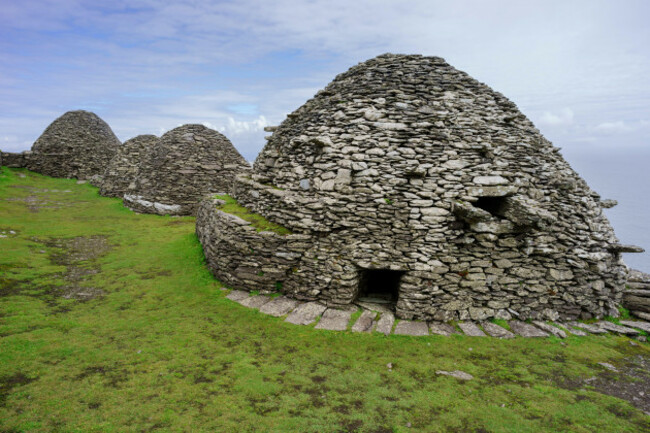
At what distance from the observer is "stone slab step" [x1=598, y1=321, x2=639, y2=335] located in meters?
7.46

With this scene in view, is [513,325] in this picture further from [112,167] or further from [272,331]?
[112,167]

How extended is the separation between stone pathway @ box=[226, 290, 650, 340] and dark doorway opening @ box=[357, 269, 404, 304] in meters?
0.51

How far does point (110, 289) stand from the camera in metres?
8.36

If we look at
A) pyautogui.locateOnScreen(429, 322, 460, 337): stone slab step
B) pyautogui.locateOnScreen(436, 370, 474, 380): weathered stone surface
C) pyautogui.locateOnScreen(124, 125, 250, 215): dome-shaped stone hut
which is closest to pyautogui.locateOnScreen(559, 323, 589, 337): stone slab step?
pyautogui.locateOnScreen(429, 322, 460, 337): stone slab step

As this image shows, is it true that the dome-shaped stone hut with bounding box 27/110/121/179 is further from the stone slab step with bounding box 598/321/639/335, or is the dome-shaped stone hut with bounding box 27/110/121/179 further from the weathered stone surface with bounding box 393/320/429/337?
the stone slab step with bounding box 598/321/639/335

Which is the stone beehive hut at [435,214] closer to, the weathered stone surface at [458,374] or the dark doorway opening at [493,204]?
the dark doorway opening at [493,204]

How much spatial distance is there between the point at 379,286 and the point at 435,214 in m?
3.18

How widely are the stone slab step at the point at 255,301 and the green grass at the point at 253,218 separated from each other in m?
1.75

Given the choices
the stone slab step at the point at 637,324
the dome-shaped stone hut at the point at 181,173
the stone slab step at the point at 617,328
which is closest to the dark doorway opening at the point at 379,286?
the stone slab step at the point at 617,328

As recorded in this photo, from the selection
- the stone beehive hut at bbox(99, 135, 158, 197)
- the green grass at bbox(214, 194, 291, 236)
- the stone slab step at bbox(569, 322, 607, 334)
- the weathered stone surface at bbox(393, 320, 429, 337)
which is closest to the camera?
the weathered stone surface at bbox(393, 320, 429, 337)

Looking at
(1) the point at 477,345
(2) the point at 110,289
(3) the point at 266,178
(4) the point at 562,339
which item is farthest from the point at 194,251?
(4) the point at 562,339

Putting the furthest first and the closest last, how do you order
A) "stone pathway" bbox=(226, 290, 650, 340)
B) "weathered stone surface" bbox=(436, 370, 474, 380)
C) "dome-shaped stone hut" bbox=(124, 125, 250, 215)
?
"dome-shaped stone hut" bbox=(124, 125, 250, 215)
"stone pathway" bbox=(226, 290, 650, 340)
"weathered stone surface" bbox=(436, 370, 474, 380)

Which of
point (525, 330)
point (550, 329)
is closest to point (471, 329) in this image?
point (525, 330)

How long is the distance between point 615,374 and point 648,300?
13.1 feet
